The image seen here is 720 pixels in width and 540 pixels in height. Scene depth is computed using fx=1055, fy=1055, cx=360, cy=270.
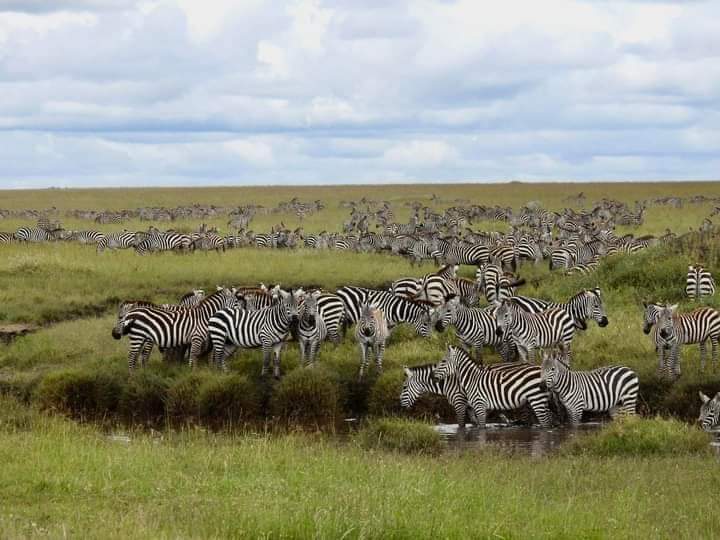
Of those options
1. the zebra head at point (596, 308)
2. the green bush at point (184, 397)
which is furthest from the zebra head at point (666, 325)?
the green bush at point (184, 397)

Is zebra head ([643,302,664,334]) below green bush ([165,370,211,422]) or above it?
above

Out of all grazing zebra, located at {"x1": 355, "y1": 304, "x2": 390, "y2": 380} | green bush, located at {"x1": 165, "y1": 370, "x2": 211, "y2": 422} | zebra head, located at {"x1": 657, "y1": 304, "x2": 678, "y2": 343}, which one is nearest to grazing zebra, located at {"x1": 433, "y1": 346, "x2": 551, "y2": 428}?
grazing zebra, located at {"x1": 355, "y1": 304, "x2": 390, "y2": 380}

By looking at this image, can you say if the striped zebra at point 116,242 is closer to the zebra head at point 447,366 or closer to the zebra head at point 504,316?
the zebra head at point 504,316

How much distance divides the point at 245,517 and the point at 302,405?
26.1 feet

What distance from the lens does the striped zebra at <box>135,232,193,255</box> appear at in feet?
110

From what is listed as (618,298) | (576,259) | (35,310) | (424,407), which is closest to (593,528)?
(424,407)

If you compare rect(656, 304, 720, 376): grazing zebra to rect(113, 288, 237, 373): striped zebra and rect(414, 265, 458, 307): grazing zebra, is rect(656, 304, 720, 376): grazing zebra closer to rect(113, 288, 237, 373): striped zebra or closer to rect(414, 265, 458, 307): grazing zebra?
rect(414, 265, 458, 307): grazing zebra

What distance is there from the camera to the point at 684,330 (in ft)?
52.2

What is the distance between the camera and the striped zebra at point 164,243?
33438mm

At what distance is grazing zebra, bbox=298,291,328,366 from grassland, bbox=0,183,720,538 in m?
0.43

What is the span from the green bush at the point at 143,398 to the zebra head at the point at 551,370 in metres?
Answer: 5.75

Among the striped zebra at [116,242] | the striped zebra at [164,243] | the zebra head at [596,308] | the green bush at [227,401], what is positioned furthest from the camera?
the striped zebra at [116,242]

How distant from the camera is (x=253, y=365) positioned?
690 inches

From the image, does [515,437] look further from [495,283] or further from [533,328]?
[495,283]
